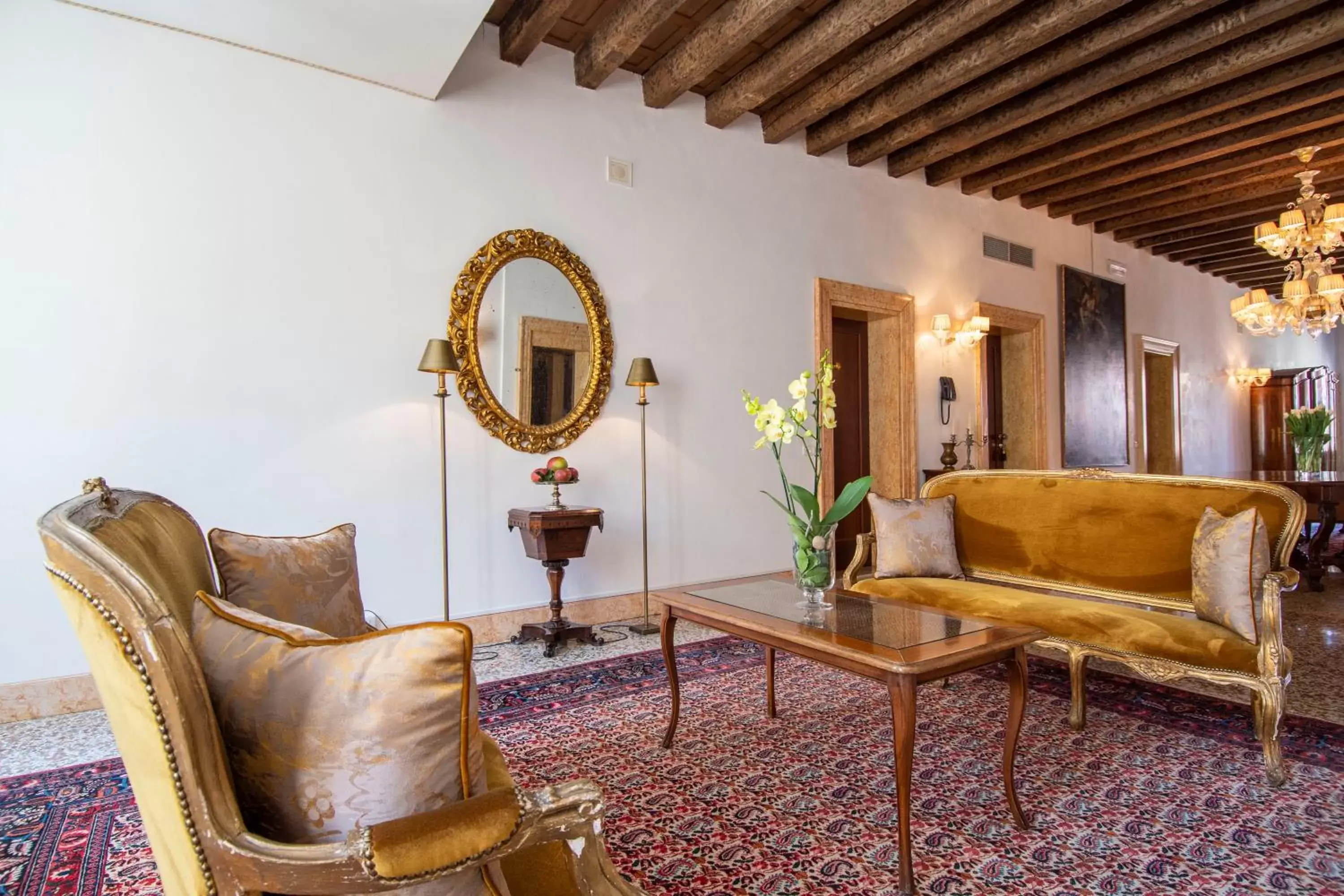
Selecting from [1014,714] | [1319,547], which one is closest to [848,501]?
[1014,714]

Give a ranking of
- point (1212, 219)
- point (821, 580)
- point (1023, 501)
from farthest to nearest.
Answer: point (1212, 219) → point (1023, 501) → point (821, 580)

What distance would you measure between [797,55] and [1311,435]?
553 centimetres

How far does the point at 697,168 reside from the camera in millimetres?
5066

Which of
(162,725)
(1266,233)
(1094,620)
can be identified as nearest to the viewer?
(162,725)

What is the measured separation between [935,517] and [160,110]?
4.13 m

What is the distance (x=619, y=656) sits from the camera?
12.6ft

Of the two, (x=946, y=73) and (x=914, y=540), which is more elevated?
(x=946, y=73)

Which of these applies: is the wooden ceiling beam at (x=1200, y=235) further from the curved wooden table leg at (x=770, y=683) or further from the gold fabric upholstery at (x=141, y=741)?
the gold fabric upholstery at (x=141, y=741)

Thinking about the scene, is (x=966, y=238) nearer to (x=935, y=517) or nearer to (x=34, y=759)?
(x=935, y=517)

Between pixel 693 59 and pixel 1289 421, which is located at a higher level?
pixel 693 59

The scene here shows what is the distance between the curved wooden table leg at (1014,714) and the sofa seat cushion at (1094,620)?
697mm

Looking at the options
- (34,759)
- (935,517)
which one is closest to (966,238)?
(935,517)

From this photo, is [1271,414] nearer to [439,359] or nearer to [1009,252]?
[1009,252]

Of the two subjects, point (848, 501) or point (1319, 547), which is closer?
point (848, 501)
